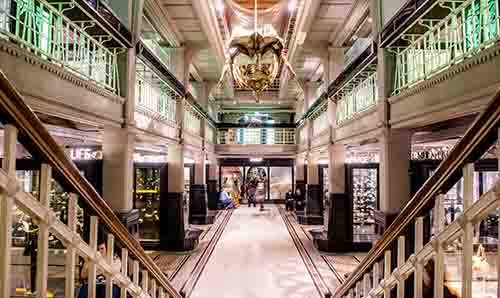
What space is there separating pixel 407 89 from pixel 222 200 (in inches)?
478

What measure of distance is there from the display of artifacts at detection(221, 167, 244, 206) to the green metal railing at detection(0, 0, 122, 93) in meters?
13.5

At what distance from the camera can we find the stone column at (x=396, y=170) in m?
4.48

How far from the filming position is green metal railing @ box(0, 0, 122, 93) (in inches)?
113

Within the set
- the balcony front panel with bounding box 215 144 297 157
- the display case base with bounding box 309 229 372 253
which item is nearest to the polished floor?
the display case base with bounding box 309 229 372 253

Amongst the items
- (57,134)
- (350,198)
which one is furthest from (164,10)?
(350,198)

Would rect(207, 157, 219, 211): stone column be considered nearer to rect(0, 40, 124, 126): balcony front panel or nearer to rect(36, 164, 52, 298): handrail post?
rect(0, 40, 124, 126): balcony front panel

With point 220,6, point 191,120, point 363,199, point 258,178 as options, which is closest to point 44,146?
point 220,6

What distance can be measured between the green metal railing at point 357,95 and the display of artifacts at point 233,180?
11099 millimetres

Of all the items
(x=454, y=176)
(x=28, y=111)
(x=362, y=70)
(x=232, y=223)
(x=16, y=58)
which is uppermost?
(x=362, y=70)

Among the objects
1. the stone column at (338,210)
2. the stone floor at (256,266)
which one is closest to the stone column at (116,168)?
the stone floor at (256,266)

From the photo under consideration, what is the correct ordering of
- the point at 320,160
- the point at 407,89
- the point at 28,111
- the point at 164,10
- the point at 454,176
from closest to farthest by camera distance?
the point at 28,111 < the point at 454,176 < the point at 407,89 < the point at 164,10 < the point at 320,160

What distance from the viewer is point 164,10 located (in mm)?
6871

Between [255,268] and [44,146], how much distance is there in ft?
19.2

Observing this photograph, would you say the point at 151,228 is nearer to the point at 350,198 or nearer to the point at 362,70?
the point at 350,198
